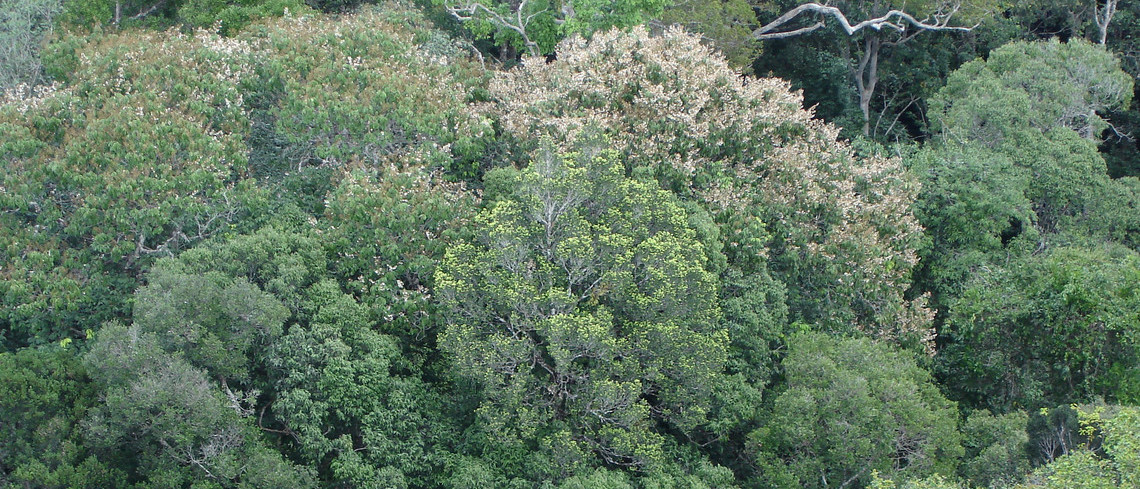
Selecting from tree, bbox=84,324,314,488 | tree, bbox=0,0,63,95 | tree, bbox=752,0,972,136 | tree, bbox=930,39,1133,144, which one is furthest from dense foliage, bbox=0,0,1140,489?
tree, bbox=752,0,972,136

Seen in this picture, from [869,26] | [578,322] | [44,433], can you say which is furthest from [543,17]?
[44,433]

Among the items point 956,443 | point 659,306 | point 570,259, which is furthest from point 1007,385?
point 570,259

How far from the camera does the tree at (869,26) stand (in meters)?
37.9

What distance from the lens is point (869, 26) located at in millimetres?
41094

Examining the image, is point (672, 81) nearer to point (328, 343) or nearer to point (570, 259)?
point (570, 259)

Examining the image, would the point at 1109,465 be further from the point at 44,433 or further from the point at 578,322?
the point at 44,433

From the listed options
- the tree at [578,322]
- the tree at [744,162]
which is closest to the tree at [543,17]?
the tree at [744,162]

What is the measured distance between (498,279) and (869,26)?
1022 inches

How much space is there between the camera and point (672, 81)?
26859 millimetres

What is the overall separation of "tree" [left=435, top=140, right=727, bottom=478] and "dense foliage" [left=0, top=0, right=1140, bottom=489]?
8 centimetres

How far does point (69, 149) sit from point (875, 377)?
18.4m

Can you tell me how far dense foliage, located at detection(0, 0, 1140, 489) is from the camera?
20203mm

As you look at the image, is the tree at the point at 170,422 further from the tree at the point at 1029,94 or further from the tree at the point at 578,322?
the tree at the point at 1029,94

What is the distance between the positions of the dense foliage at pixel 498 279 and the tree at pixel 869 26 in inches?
330
